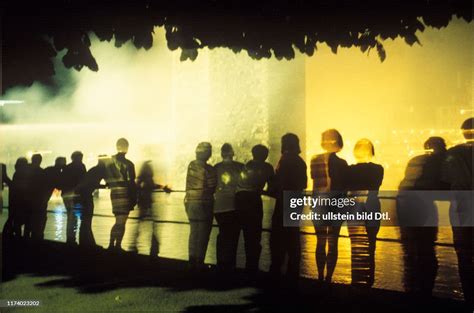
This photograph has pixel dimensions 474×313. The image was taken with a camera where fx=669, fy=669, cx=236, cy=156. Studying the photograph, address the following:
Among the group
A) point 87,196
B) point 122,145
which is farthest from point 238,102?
point 122,145

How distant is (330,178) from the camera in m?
6.68

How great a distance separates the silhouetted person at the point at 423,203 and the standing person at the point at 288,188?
1072mm

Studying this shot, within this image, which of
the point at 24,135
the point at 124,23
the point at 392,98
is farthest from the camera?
the point at 392,98

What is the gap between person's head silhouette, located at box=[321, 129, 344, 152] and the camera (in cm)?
661

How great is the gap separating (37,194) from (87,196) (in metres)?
1.03

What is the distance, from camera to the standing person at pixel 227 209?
738cm

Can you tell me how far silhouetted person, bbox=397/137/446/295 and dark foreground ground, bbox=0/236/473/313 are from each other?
0.82 metres

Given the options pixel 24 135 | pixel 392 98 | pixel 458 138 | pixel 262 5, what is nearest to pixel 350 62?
pixel 392 98

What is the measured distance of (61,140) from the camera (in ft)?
96.0

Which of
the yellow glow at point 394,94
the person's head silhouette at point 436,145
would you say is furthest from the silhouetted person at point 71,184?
the yellow glow at point 394,94

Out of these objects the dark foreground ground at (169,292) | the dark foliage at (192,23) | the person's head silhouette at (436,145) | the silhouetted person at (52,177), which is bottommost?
the dark foreground ground at (169,292)

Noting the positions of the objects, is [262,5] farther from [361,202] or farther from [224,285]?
[224,285]

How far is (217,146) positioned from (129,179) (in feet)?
48.2

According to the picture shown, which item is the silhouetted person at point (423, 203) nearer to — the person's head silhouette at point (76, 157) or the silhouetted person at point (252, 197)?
the silhouetted person at point (252, 197)
